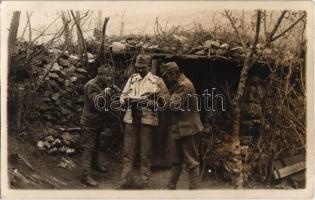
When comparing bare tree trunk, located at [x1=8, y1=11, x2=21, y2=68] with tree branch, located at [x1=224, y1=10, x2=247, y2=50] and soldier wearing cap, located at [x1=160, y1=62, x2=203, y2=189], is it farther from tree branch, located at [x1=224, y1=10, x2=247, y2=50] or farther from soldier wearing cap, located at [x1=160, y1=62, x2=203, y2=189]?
tree branch, located at [x1=224, y1=10, x2=247, y2=50]

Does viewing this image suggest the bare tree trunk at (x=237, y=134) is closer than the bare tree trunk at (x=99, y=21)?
No

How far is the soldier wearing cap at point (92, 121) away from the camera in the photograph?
5.07m

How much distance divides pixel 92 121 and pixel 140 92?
457 mm

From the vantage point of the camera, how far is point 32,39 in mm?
5082

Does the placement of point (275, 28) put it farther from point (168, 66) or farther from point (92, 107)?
point (92, 107)

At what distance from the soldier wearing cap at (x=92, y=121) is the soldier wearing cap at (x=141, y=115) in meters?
0.17

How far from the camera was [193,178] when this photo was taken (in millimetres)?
5098

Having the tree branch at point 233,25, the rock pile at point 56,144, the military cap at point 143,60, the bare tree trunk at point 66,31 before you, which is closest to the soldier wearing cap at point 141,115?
the military cap at point 143,60

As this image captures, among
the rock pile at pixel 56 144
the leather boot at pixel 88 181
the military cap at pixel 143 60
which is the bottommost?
the leather boot at pixel 88 181

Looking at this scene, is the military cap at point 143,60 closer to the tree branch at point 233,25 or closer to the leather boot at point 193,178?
the tree branch at point 233,25

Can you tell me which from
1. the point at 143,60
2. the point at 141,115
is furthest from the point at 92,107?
the point at 143,60

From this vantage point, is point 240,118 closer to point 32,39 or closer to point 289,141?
point 289,141

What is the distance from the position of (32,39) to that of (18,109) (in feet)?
1.90
